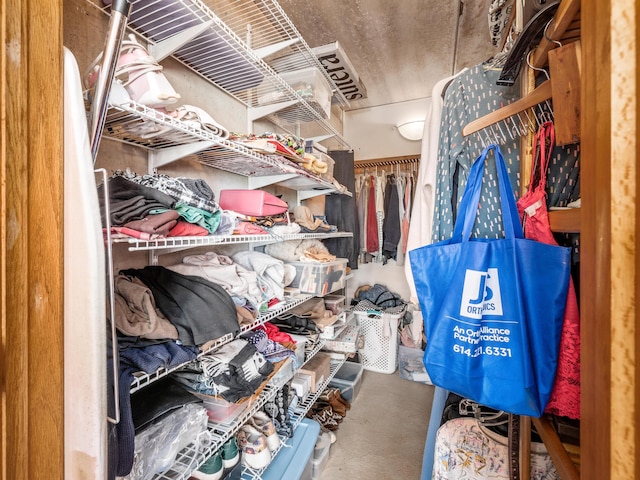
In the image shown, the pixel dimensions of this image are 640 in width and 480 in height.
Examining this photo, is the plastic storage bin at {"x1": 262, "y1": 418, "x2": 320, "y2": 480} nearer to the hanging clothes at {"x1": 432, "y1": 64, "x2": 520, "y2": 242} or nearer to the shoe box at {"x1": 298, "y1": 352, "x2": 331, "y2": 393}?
the shoe box at {"x1": 298, "y1": 352, "x2": 331, "y2": 393}

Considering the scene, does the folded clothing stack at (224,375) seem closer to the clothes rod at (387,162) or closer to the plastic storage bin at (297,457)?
the plastic storage bin at (297,457)

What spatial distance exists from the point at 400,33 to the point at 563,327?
6.61 feet

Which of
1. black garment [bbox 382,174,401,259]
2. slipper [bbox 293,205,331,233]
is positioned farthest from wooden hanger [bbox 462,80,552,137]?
black garment [bbox 382,174,401,259]

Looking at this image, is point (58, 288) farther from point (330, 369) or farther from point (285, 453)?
point (330, 369)

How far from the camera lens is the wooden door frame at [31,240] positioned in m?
0.34

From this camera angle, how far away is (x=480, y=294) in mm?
738

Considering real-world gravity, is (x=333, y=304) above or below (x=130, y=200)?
below

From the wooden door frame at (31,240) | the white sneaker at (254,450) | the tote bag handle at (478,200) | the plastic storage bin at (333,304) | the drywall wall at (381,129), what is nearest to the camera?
the wooden door frame at (31,240)

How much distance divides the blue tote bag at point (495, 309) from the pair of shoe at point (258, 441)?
83cm

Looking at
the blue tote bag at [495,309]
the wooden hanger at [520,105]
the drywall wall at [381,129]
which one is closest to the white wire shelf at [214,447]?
the blue tote bag at [495,309]

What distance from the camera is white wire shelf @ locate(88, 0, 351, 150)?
→ 90 cm

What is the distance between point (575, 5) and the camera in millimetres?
524

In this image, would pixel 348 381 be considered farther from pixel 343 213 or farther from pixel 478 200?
pixel 478 200

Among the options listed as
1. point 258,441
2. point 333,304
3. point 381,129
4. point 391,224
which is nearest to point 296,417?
point 258,441
